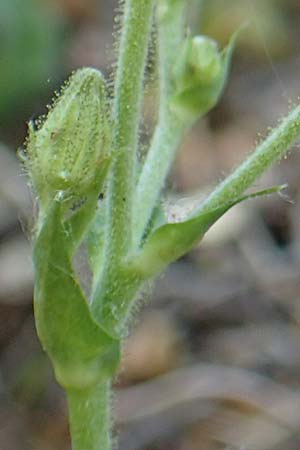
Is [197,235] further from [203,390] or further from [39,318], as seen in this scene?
[203,390]

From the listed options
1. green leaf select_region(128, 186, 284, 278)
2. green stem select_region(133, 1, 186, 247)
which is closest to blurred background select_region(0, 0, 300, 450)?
green stem select_region(133, 1, 186, 247)

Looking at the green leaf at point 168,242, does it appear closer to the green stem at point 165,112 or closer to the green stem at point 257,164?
the green stem at point 257,164

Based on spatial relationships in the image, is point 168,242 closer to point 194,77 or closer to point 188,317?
point 194,77

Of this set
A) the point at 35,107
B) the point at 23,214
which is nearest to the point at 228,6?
the point at 35,107

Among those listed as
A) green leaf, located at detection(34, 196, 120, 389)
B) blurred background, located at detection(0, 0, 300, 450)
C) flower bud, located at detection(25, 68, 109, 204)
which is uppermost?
flower bud, located at detection(25, 68, 109, 204)

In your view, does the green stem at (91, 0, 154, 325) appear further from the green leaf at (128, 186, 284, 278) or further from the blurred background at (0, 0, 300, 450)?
the blurred background at (0, 0, 300, 450)
